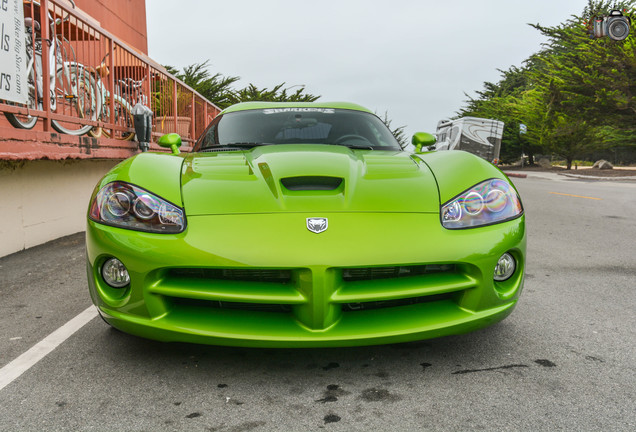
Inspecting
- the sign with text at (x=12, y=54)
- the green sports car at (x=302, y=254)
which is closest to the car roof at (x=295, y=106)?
the green sports car at (x=302, y=254)

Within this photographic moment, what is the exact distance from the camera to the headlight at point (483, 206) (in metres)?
2.29

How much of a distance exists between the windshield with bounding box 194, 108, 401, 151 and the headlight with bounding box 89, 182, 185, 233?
117 cm

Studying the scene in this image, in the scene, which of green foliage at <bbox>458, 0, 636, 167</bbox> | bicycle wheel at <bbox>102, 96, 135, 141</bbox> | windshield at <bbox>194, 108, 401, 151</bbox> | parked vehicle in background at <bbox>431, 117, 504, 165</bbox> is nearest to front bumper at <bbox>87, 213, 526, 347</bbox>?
windshield at <bbox>194, 108, 401, 151</bbox>

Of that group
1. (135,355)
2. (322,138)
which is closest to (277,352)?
(135,355)

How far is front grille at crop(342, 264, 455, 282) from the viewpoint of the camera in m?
2.11

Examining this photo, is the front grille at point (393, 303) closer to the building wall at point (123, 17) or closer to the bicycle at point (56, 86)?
the bicycle at point (56, 86)

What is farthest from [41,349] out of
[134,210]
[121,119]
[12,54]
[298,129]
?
[121,119]

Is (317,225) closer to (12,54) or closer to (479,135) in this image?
(12,54)

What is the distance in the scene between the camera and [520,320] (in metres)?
2.88

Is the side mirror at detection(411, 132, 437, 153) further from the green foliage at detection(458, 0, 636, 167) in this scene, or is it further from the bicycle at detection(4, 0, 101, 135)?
the green foliage at detection(458, 0, 636, 167)

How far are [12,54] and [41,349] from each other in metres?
3.04

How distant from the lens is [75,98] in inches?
231

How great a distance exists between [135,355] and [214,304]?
504 millimetres

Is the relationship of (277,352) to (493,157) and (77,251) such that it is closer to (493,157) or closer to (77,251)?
(77,251)
